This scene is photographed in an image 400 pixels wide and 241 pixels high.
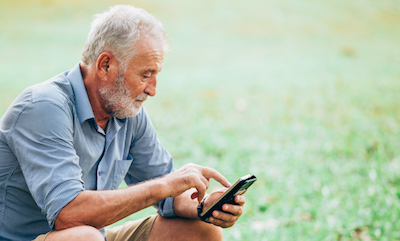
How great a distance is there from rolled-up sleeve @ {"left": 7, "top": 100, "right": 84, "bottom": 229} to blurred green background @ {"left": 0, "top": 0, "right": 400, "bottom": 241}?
6.31 feet

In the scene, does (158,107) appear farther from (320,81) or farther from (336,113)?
(320,81)

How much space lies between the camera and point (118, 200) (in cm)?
178

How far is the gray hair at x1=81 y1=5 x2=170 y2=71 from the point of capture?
2.01m

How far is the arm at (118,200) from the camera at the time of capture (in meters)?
1.71

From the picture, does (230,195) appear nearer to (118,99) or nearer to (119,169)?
(119,169)

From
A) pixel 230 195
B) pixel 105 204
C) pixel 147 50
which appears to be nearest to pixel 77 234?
pixel 105 204

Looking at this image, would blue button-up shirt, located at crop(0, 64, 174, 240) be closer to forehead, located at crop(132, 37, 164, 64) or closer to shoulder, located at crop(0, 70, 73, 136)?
shoulder, located at crop(0, 70, 73, 136)

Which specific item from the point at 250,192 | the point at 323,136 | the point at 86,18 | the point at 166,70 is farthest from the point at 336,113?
the point at 86,18

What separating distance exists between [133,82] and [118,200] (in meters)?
0.61

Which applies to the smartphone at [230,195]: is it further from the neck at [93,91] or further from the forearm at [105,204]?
the neck at [93,91]

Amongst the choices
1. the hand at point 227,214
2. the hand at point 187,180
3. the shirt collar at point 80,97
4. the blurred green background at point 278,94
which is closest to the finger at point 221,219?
the hand at point 227,214

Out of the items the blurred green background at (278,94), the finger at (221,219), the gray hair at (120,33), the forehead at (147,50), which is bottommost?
the blurred green background at (278,94)

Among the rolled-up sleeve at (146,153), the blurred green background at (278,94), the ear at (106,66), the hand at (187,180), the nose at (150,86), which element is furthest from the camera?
the blurred green background at (278,94)

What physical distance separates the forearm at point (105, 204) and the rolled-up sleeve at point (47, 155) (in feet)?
0.12
